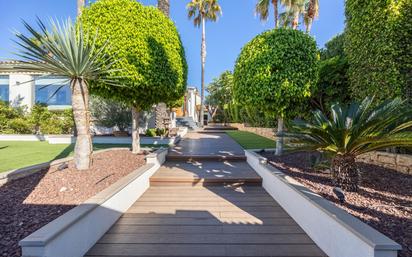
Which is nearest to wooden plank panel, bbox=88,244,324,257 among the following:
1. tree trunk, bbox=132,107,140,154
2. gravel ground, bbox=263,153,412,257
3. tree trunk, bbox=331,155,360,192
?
gravel ground, bbox=263,153,412,257

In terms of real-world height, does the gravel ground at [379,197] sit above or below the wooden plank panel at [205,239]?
above

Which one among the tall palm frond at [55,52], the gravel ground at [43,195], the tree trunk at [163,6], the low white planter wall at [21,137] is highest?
the tree trunk at [163,6]

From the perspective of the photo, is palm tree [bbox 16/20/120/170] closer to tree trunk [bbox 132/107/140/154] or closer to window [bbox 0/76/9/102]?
tree trunk [bbox 132/107/140/154]

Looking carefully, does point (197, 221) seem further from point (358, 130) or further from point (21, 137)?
point (21, 137)

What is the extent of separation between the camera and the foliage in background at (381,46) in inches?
193

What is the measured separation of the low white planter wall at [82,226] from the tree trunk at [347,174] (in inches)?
137

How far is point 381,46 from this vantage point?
5.11 meters

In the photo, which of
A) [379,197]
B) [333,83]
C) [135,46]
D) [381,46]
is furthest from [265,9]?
[379,197]

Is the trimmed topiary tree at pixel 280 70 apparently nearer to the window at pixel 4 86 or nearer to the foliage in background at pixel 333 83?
the foliage in background at pixel 333 83

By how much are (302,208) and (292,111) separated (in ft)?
13.1

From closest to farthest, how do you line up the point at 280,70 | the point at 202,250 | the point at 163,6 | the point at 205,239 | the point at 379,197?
the point at 202,250
the point at 205,239
the point at 379,197
the point at 280,70
the point at 163,6

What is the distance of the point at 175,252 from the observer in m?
2.55

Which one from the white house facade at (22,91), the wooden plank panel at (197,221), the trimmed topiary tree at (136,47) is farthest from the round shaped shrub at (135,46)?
the white house facade at (22,91)

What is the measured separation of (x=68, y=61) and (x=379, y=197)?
229 inches
